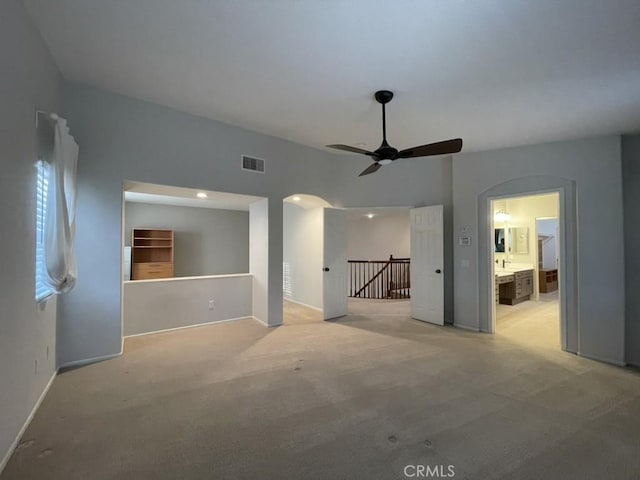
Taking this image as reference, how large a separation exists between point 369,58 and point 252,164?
248 cm

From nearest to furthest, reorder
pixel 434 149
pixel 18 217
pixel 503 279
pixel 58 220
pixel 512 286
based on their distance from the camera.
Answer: pixel 18 217, pixel 58 220, pixel 434 149, pixel 503 279, pixel 512 286

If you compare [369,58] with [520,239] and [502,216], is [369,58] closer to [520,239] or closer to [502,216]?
[502,216]

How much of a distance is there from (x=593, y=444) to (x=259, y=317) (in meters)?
4.16

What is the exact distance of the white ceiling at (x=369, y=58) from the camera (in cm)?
202

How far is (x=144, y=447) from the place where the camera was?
1939mm

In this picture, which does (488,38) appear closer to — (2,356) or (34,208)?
(34,208)

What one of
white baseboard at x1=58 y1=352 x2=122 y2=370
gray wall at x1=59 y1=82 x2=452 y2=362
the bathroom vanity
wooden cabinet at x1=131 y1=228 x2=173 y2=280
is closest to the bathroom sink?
the bathroom vanity

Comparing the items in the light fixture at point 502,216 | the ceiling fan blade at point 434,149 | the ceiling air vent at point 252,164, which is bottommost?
the light fixture at point 502,216

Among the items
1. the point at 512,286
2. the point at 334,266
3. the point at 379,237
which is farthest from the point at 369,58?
the point at 379,237

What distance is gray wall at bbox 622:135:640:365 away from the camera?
3.47 m

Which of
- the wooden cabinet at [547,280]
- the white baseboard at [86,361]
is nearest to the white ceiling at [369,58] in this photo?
the white baseboard at [86,361]

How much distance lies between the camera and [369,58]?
2.53 metres

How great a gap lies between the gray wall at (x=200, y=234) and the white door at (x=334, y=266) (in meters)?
3.96

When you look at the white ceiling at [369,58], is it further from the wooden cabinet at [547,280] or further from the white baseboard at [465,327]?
the wooden cabinet at [547,280]
